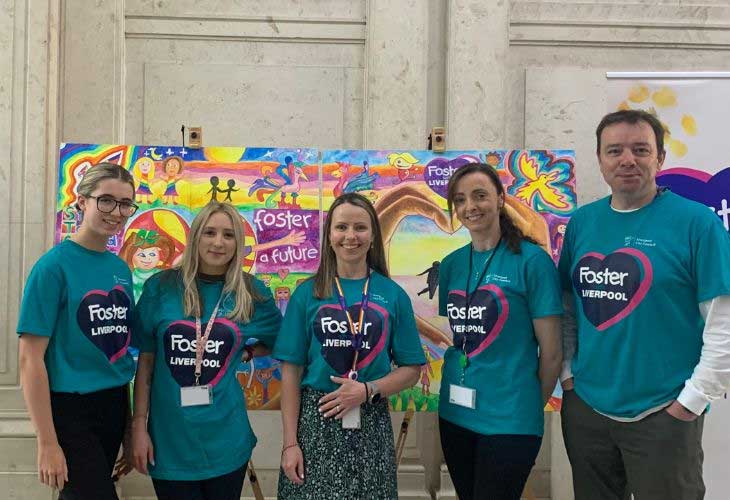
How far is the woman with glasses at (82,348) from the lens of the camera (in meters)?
1.83

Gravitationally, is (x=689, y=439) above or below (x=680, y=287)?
below

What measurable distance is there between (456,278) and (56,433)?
1.33 metres

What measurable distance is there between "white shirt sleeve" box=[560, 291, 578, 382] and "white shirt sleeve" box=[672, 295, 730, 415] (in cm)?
36

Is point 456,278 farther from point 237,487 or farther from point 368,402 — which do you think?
point 237,487

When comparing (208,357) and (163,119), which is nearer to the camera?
(208,357)

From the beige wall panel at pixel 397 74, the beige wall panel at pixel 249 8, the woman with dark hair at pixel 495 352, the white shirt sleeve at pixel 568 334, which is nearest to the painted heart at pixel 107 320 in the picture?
the woman with dark hair at pixel 495 352

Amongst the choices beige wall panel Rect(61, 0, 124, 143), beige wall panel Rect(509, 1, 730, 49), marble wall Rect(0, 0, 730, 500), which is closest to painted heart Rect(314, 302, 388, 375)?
marble wall Rect(0, 0, 730, 500)

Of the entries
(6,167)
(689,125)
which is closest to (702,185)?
(689,125)

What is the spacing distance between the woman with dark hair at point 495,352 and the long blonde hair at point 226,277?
0.67 metres

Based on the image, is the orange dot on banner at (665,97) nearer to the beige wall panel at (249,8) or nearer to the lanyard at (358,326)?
the beige wall panel at (249,8)

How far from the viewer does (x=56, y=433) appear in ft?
6.20

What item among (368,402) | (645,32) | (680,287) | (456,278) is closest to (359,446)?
(368,402)

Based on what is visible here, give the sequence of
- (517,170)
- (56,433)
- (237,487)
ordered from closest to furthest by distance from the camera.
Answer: (56,433) → (237,487) → (517,170)

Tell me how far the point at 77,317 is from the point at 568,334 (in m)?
1.54
